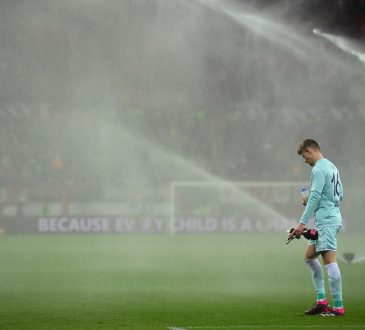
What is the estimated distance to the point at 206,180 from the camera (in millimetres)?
38031

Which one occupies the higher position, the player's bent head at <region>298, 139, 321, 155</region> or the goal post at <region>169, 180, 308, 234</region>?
the goal post at <region>169, 180, 308, 234</region>

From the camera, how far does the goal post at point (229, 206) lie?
109ft

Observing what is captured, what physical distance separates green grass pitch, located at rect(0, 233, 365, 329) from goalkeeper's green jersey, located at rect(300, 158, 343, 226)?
1.12 meters

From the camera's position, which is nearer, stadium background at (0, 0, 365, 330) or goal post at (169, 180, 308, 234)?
stadium background at (0, 0, 365, 330)

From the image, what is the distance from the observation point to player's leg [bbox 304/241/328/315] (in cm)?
1127

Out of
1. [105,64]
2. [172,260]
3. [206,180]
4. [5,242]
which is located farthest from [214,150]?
[172,260]

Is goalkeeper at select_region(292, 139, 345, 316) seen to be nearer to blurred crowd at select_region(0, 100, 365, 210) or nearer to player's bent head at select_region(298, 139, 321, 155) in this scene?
player's bent head at select_region(298, 139, 321, 155)

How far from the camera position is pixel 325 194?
11125mm

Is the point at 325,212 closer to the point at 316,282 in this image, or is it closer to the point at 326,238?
the point at 326,238

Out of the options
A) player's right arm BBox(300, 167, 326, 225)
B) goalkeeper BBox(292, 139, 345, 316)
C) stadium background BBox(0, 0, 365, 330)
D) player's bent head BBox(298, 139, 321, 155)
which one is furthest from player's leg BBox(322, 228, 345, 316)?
stadium background BBox(0, 0, 365, 330)

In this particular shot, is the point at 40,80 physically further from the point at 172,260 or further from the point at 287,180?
the point at 172,260

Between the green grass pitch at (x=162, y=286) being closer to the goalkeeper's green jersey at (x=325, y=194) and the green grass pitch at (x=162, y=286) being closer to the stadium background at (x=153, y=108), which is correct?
the goalkeeper's green jersey at (x=325, y=194)

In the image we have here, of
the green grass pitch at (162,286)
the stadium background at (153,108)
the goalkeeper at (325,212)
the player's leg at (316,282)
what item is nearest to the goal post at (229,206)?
the stadium background at (153,108)

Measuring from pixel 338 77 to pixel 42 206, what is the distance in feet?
36.3
